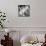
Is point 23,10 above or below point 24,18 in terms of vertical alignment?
above

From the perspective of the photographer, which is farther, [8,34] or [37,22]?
[37,22]

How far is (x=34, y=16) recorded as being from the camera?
10.6 ft

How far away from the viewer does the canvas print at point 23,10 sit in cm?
321

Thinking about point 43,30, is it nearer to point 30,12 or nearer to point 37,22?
point 37,22

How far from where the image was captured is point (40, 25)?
323cm

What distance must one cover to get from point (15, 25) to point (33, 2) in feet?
2.24

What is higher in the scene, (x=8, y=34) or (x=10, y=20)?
(x=10, y=20)

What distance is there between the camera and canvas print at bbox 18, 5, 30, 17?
10.5 feet

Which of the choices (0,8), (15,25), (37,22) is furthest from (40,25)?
(0,8)

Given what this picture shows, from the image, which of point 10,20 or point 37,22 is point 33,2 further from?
point 10,20

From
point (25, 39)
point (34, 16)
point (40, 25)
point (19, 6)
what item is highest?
point (19, 6)

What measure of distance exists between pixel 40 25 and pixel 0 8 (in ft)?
3.34

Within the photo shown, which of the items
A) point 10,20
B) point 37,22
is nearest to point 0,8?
point 10,20

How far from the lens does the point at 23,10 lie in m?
3.21
